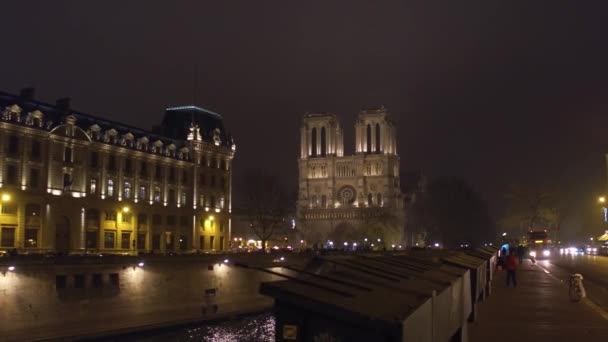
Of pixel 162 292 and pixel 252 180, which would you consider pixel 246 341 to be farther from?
pixel 252 180

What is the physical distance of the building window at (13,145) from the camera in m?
70.1

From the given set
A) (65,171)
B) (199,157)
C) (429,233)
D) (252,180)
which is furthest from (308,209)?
(65,171)

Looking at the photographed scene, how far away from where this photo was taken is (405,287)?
734 centimetres

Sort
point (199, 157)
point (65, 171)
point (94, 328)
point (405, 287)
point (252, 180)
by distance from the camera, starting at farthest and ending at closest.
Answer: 1. point (252, 180)
2. point (199, 157)
3. point (65, 171)
4. point (94, 328)
5. point (405, 287)

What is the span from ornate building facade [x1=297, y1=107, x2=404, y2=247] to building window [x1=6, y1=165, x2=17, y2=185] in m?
105

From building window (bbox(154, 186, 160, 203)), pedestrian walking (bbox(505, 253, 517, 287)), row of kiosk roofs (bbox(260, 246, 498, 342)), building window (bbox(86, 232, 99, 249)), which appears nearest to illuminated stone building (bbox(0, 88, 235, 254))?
building window (bbox(154, 186, 160, 203))

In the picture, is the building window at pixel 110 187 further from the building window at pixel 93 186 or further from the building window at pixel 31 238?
the building window at pixel 31 238

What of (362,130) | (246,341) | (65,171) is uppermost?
(362,130)

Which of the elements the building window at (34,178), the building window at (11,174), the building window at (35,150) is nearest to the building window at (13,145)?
the building window at (11,174)

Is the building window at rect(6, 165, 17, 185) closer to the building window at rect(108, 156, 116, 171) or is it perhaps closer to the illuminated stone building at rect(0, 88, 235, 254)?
the illuminated stone building at rect(0, 88, 235, 254)

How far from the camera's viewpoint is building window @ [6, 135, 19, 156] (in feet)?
230

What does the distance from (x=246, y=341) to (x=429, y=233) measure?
117 metres

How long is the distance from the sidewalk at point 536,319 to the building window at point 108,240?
59.6 meters

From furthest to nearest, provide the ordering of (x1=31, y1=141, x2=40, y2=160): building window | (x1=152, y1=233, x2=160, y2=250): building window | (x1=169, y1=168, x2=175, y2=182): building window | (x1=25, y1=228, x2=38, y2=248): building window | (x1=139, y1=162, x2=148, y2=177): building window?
(x1=169, y1=168, x2=175, y2=182): building window, (x1=152, y1=233, x2=160, y2=250): building window, (x1=139, y1=162, x2=148, y2=177): building window, (x1=31, y1=141, x2=40, y2=160): building window, (x1=25, y1=228, x2=38, y2=248): building window
